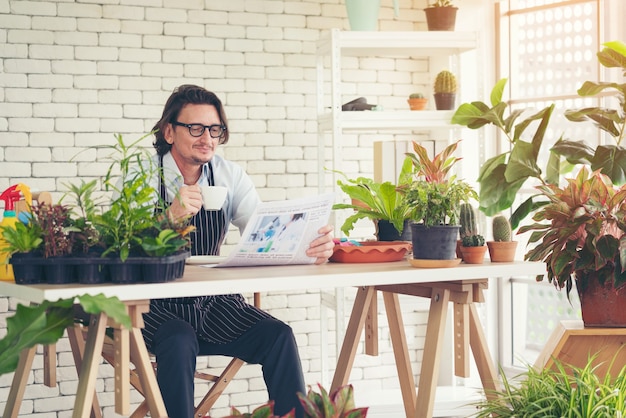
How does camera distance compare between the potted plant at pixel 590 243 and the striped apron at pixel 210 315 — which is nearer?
the striped apron at pixel 210 315

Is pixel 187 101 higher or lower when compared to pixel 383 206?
higher

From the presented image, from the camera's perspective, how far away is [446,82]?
4.47 m

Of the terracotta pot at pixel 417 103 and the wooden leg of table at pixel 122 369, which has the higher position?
the terracotta pot at pixel 417 103

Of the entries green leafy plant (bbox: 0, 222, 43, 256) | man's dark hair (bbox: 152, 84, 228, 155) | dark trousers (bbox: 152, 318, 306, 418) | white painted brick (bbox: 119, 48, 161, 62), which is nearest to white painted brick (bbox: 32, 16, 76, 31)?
white painted brick (bbox: 119, 48, 161, 62)

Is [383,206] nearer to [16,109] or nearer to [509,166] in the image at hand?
[509,166]

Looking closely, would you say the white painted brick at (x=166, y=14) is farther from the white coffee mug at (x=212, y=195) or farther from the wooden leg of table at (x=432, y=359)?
the wooden leg of table at (x=432, y=359)

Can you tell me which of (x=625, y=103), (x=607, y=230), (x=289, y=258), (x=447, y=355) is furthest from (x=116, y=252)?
(x=447, y=355)

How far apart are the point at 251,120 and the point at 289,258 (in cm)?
204

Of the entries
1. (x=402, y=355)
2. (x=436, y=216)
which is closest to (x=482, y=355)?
(x=402, y=355)

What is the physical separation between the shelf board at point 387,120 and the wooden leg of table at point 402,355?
1.30 m

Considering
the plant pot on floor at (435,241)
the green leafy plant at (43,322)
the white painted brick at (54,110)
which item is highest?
the white painted brick at (54,110)

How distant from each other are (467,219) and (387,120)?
1736 mm

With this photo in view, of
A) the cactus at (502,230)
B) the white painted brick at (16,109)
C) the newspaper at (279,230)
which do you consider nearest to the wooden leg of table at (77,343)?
the newspaper at (279,230)

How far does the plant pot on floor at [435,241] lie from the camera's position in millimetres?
2596
